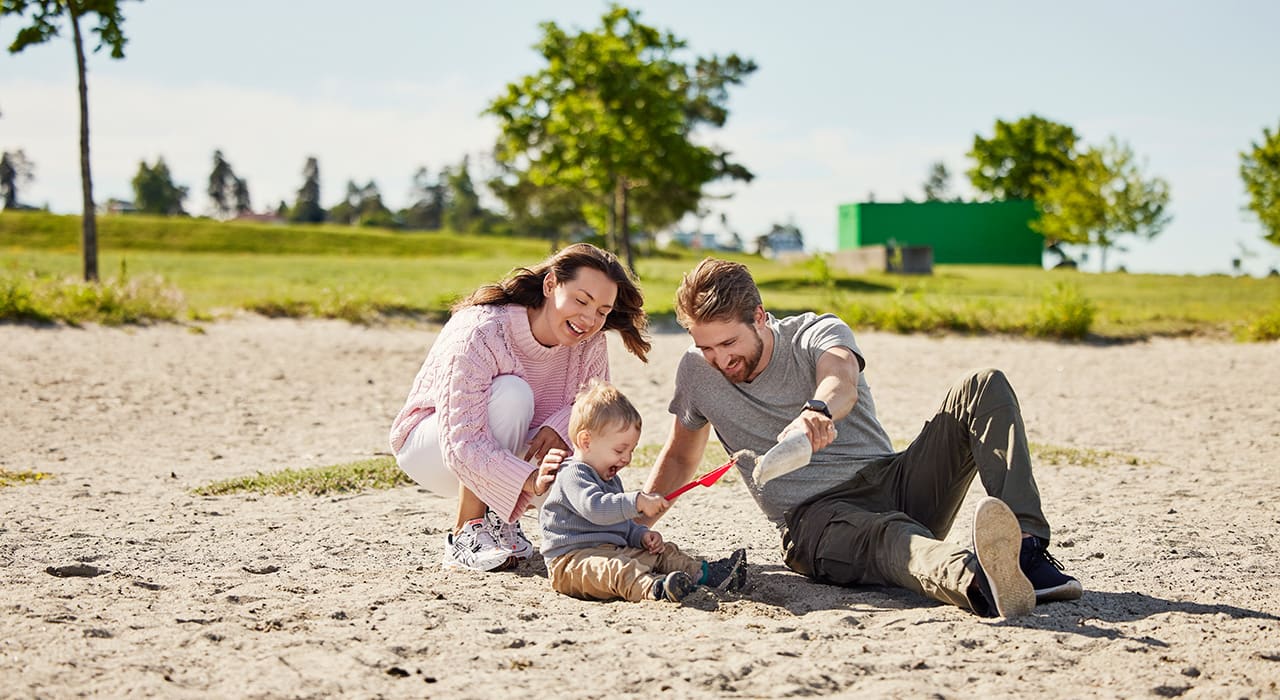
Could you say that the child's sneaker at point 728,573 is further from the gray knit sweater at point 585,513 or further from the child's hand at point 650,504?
the child's hand at point 650,504

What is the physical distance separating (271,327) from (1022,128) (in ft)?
182

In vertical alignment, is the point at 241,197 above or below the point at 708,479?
above

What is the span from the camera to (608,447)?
455cm

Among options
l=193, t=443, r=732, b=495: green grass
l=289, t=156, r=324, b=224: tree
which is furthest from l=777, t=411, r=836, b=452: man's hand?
l=289, t=156, r=324, b=224: tree

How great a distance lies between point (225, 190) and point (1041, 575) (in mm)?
111027

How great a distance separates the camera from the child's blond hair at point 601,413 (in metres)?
4.48

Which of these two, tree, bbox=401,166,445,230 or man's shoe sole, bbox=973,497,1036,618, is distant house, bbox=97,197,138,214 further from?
man's shoe sole, bbox=973,497,1036,618

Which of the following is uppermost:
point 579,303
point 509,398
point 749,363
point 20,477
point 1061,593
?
point 579,303

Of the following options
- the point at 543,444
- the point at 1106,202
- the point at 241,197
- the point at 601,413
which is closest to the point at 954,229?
the point at 1106,202

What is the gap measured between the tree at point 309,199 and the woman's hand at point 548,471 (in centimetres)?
10668

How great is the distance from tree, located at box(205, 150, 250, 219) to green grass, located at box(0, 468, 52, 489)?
103m

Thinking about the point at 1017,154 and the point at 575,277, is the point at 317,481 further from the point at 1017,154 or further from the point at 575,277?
the point at 1017,154

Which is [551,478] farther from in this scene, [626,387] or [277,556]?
[626,387]

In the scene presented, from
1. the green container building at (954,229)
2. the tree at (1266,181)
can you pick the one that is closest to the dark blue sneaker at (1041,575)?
the tree at (1266,181)
